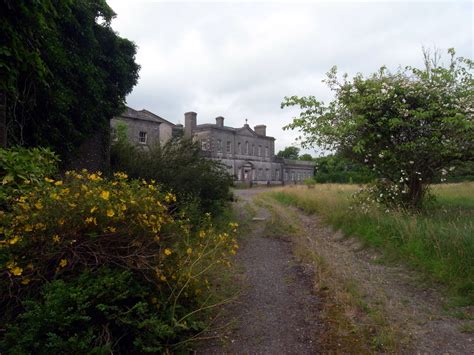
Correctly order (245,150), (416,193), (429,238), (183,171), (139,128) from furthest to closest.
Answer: (245,150), (139,128), (416,193), (183,171), (429,238)

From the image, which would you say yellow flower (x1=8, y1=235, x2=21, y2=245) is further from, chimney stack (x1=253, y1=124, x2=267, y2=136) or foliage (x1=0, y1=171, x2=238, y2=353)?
chimney stack (x1=253, y1=124, x2=267, y2=136)

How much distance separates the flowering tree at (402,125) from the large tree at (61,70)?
561 cm

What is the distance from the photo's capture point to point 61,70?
346 inches

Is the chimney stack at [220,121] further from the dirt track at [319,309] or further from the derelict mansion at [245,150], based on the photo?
the dirt track at [319,309]

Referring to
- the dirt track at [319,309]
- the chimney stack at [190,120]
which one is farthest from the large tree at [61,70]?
the chimney stack at [190,120]

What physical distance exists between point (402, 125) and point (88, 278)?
8.51 metres

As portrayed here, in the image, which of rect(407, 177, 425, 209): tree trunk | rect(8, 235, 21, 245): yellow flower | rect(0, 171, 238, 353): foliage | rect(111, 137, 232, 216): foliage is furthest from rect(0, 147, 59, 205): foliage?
rect(407, 177, 425, 209): tree trunk

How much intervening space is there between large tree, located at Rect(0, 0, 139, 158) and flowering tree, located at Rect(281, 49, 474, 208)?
5.61 metres

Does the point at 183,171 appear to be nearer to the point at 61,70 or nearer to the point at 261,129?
the point at 61,70

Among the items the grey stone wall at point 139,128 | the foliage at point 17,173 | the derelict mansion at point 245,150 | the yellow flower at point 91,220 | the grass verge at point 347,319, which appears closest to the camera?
the yellow flower at point 91,220

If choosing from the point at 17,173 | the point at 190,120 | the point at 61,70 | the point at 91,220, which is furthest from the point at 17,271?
the point at 190,120

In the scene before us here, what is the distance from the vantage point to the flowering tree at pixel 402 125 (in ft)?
29.3

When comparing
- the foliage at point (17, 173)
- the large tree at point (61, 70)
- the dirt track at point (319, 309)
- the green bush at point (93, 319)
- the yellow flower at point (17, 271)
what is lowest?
the dirt track at point (319, 309)

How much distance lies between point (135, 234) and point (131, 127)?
30.2 meters
